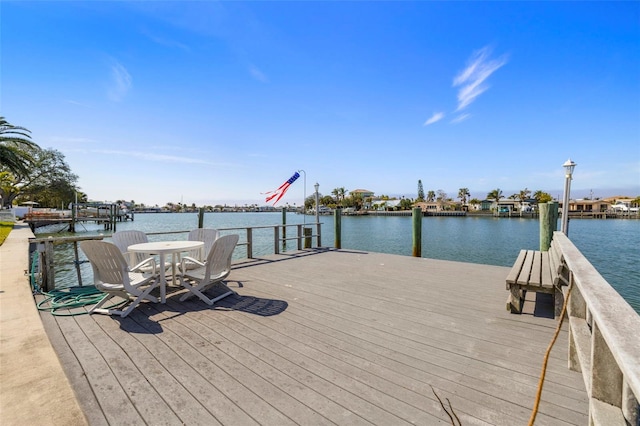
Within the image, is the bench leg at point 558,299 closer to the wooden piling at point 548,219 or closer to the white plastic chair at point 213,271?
the wooden piling at point 548,219

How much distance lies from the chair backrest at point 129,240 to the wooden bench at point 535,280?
5.13 m

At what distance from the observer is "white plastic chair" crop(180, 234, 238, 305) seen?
355 centimetres

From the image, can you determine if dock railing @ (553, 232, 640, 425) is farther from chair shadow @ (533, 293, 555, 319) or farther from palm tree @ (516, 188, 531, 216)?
palm tree @ (516, 188, 531, 216)

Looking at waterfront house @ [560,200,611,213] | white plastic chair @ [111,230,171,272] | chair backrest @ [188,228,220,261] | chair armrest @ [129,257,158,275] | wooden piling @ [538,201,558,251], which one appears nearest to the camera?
chair armrest @ [129,257,158,275]

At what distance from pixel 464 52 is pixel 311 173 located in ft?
24.2

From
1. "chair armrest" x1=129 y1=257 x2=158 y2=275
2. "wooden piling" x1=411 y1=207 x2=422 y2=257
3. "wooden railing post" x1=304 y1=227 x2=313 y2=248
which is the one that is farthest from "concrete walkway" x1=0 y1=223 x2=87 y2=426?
"wooden piling" x1=411 y1=207 x2=422 y2=257

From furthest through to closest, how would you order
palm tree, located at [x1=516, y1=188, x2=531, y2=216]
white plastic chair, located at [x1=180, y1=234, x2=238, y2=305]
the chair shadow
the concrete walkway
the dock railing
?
palm tree, located at [x1=516, y1=188, x2=531, y2=216]
white plastic chair, located at [x1=180, y1=234, x2=238, y2=305]
the chair shadow
the concrete walkway
the dock railing

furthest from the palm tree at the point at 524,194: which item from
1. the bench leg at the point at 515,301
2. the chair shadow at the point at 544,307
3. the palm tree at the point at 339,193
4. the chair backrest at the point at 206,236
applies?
the chair backrest at the point at 206,236

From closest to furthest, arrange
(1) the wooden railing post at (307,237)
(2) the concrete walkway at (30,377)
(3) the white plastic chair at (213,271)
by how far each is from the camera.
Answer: (2) the concrete walkway at (30,377), (3) the white plastic chair at (213,271), (1) the wooden railing post at (307,237)

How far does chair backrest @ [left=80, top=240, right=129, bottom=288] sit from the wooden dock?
1.39 ft

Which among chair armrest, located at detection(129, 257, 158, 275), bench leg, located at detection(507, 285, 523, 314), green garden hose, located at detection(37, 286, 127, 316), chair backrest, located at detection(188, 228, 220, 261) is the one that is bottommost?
green garden hose, located at detection(37, 286, 127, 316)

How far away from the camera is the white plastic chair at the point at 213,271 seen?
3.55 meters

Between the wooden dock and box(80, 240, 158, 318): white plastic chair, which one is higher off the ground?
box(80, 240, 158, 318): white plastic chair

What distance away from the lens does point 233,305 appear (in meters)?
3.58
